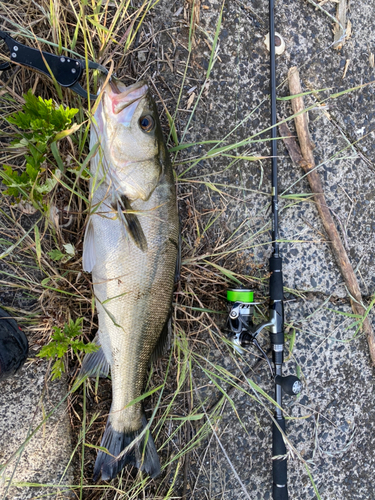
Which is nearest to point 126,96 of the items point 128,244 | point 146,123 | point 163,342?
point 146,123

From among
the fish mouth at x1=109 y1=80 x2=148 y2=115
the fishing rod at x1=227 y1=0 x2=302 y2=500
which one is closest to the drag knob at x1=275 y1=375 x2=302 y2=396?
the fishing rod at x1=227 y1=0 x2=302 y2=500

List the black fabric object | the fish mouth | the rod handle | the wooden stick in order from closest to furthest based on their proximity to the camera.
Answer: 1. the fish mouth
2. the black fabric object
3. the rod handle
4. the wooden stick

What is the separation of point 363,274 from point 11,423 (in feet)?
8.63

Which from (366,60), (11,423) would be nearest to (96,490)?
(11,423)

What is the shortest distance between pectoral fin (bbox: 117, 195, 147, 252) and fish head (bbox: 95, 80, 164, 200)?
5 centimetres

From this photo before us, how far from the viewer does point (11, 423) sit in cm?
229

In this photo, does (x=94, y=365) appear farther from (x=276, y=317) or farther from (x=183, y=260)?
(x=276, y=317)

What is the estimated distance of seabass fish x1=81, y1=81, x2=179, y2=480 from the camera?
75.7 inches

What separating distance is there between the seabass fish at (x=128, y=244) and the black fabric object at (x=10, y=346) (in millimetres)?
489

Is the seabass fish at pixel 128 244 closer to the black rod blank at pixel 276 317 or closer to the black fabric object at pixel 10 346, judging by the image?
the black fabric object at pixel 10 346

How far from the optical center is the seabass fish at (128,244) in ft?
6.31

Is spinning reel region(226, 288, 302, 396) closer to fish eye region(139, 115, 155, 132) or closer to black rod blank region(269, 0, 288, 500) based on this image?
black rod blank region(269, 0, 288, 500)

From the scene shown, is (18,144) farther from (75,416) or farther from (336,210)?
(336,210)

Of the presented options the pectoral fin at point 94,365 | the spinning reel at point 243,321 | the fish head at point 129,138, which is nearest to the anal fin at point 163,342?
the pectoral fin at point 94,365
